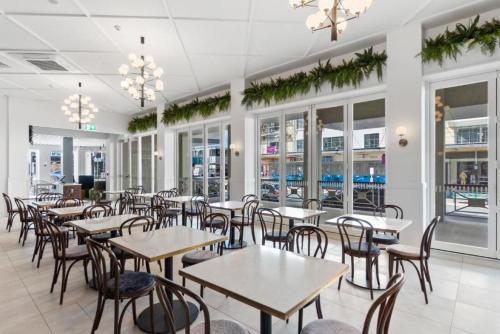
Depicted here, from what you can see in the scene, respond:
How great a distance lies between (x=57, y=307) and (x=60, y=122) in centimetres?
877

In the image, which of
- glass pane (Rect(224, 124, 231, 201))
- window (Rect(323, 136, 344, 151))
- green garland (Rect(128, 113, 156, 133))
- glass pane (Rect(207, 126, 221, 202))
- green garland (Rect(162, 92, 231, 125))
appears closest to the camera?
window (Rect(323, 136, 344, 151))

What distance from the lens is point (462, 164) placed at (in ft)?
15.2

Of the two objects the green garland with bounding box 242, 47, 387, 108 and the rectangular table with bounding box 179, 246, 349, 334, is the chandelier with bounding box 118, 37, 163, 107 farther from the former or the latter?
the rectangular table with bounding box 179, 246, 349, 334

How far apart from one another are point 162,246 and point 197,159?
7123mm

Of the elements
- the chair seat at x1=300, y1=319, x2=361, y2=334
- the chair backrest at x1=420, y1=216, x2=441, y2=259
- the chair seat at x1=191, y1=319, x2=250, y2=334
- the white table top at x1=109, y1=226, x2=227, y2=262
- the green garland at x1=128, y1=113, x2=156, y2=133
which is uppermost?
the green garland at x1=128, y1=113, x2=156, y2=133

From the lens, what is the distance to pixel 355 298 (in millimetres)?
3129

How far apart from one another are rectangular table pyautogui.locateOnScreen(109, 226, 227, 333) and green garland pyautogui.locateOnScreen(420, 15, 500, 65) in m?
4.56

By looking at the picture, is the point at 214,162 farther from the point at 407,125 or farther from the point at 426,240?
the point at 426,240

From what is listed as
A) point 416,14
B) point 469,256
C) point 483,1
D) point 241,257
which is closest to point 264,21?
point 416,14

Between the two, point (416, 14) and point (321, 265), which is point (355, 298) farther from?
point (416, 14)

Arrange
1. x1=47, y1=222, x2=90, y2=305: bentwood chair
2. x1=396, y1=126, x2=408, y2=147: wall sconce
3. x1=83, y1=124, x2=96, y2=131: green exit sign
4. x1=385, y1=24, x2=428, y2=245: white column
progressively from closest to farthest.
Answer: x1=47, y1=222, x2=90, y2=305: bentwood chair → x1=385, y1=24, x2=428, y2=245: white column → x1=396, y1=126, x2=408, y2=147: wall sconce → x1=83, y1=124, x2=96, y2=131: green exit sign

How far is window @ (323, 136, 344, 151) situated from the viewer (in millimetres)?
6043

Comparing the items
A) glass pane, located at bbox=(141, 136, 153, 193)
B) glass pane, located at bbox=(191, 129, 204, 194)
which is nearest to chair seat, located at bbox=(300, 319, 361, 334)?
glass pane, located at bbox=(191, 129, 204, 194)

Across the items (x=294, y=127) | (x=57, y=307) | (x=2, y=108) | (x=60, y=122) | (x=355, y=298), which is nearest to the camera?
(x=57, y=307)
